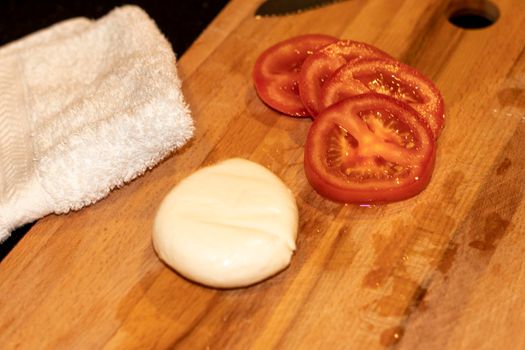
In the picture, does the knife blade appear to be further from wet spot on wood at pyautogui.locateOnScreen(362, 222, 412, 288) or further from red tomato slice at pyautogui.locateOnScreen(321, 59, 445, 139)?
wet spot on wood at pyautogui.locateOnScreen(362, 222, 412, 288)

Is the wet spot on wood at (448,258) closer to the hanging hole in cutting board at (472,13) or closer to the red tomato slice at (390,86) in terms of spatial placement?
the red tomato slice at (390,86)

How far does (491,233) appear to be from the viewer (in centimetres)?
159

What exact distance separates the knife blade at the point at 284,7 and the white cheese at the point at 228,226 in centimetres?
65

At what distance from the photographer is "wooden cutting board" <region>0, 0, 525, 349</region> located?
1474 mm

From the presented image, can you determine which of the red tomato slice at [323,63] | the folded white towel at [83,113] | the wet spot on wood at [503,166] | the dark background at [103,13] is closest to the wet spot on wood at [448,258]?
the wet spot on wood at [503,166]

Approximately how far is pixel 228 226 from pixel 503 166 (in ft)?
2.30

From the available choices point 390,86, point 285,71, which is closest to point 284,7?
point 285,71

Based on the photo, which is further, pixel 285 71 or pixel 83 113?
pixel 285 71

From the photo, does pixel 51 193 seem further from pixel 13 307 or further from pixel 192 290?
pixel 192 290

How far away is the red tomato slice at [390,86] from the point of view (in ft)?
5.73

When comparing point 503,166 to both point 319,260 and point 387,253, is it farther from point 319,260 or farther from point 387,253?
point 319,260

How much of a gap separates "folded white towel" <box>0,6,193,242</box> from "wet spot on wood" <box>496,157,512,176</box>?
29.9 inches

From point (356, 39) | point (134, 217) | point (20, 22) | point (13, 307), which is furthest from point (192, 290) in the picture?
point (20, 22)

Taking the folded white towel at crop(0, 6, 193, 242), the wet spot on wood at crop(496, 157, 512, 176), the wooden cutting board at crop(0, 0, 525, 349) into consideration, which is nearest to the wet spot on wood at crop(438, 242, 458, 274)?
the wooden cutting board at crop(0, 0, 525, 349)
